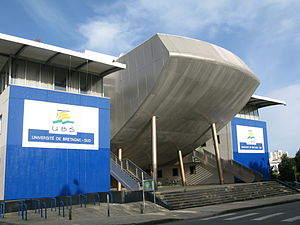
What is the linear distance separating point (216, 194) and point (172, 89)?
8116mm

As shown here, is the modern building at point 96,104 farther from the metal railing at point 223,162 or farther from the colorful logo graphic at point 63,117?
the metal railing at point 223,162

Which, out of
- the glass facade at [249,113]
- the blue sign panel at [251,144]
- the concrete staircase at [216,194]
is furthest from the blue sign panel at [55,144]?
the glass facade at [249,113]

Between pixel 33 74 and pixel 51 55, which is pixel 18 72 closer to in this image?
pixel 33 74

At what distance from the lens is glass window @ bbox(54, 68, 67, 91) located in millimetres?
23031

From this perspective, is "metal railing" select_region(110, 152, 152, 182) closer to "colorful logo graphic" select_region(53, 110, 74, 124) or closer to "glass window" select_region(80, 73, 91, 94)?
"colorful logo graphic" select_region(53, 110, 74, 124)

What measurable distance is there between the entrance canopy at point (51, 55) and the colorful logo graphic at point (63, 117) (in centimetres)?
367

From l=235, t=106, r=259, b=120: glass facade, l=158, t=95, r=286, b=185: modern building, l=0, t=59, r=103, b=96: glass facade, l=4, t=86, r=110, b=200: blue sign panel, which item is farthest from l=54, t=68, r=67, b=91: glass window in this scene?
l=235, t=106, r=259, b=120: glass facade

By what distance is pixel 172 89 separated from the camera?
2411 cm

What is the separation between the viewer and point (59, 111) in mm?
21391

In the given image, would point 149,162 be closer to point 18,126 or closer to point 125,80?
point 125,80

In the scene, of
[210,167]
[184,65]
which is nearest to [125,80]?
[184,65]

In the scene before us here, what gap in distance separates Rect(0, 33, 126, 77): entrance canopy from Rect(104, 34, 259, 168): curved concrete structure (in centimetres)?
246

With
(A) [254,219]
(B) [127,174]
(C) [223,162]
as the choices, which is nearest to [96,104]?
(B) [127,174]

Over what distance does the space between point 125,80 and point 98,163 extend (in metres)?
7.43
